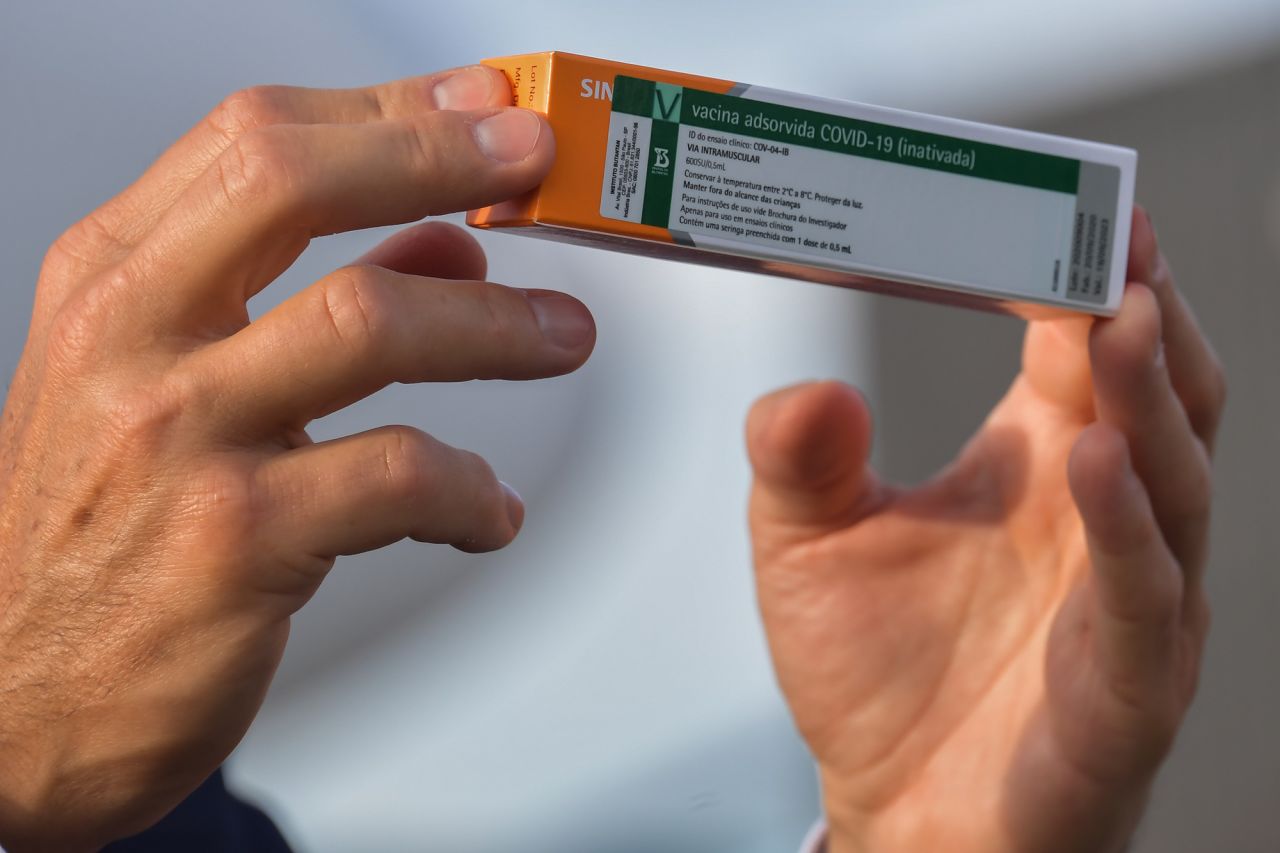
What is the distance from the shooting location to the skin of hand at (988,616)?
0.77 meters

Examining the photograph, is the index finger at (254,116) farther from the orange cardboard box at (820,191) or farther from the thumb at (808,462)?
the thumb at (808,462)

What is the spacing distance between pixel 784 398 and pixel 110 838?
1.98 feet

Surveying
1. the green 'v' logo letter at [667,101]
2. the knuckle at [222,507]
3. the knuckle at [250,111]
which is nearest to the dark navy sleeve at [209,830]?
the knuckle at [222,507]

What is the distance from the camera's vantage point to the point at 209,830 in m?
1.00

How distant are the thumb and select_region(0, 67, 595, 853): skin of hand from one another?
339mm

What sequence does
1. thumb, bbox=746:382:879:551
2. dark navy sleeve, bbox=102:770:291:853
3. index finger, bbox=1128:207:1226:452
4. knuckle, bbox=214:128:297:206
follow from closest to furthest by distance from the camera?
knuckle, bbox=214:128:297:206
index finger, bbox=1128:207:1226:452
thumb, bbox=746:382:879:551
dark navy sleeve, bbox=102:770:291:853

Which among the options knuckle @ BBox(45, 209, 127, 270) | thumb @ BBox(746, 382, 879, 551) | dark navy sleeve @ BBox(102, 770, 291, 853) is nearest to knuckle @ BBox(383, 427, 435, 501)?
knuckle @ BBox(45, 209, 127, 270)

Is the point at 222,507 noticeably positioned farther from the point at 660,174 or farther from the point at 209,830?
the point at 209,830

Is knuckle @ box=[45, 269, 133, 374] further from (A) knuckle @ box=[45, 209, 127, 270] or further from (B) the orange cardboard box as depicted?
(B) the orange cardboard box

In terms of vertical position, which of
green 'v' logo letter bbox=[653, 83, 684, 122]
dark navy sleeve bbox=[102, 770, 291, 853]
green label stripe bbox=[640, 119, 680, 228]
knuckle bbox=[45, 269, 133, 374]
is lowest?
dark navy sleeve bbox=[102, 770, 291, 853]

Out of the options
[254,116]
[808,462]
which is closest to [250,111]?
[254,116]

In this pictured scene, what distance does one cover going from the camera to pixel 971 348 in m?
2.48

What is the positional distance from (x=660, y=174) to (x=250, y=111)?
0.78 ft

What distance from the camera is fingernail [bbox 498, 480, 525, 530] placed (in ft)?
1.85
